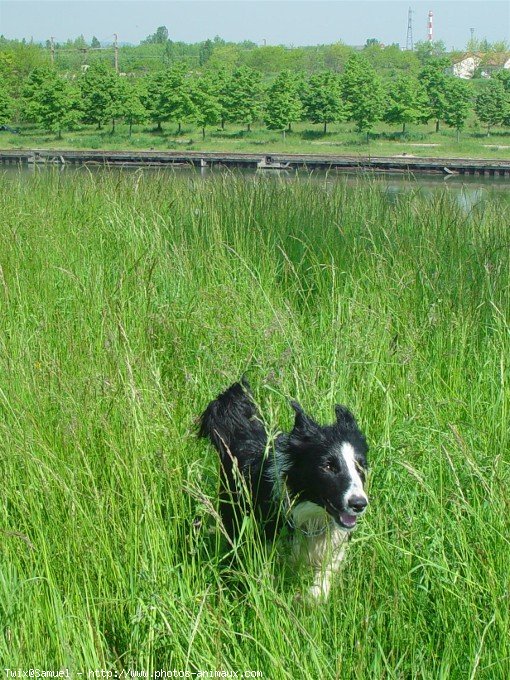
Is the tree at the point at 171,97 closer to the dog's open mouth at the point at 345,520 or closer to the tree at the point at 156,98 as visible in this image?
the tree at the point at 156,98

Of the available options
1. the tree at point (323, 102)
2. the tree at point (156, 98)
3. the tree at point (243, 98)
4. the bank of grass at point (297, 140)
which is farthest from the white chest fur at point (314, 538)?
the tree at point (156, 98)

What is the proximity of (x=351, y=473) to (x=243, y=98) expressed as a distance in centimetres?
6141

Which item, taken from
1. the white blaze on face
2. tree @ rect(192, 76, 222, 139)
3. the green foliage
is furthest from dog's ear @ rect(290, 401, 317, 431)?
tree @ rect(192, 76, 222, 139)

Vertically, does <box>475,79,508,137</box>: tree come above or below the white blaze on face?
above

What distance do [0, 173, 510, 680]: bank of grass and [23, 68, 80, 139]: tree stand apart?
190 feet

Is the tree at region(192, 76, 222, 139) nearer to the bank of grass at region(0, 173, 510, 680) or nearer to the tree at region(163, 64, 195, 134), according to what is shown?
the tree at region(163, 64, 195, 134)

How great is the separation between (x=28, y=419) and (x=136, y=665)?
1.04m

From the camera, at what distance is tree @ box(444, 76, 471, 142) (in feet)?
189

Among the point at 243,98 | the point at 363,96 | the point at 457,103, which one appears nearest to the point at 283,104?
the point at 243,98

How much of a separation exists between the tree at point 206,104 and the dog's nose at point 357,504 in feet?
193

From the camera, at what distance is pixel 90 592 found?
2.60m

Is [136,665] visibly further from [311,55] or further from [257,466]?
[311,55]

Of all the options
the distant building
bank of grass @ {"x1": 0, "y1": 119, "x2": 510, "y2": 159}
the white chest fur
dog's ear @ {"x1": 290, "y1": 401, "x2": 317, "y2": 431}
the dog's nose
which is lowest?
bank of grass @ {"x1": 0, "y1": 119, "x2": 510, "y2": 159}

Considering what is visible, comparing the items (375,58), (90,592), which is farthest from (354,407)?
(375,58)
